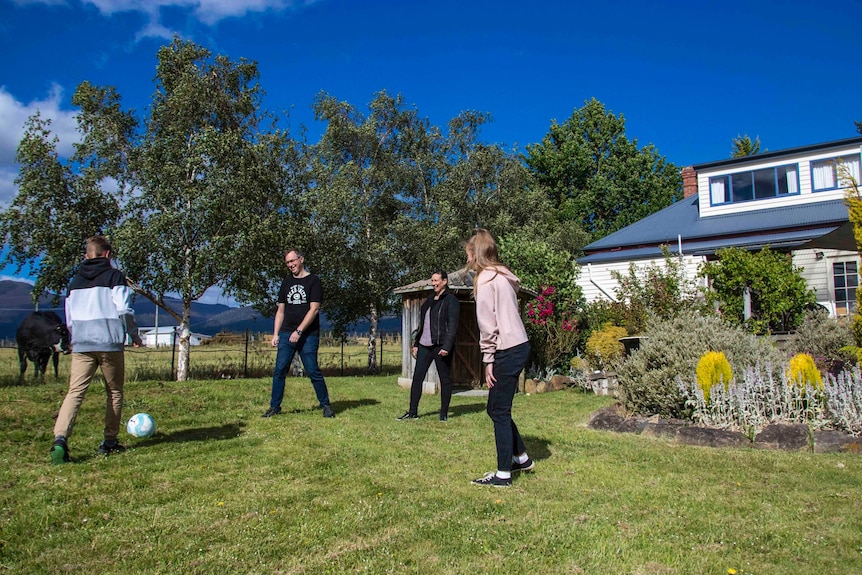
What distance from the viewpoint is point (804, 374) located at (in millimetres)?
6863

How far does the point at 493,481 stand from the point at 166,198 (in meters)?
13.6

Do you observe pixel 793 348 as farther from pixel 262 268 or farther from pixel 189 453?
pixel 262 268

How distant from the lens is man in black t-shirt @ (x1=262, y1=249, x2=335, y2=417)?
8.04m

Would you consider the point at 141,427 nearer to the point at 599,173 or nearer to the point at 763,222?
the point at 763,222

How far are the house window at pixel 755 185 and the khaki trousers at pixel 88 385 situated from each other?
2138 cm

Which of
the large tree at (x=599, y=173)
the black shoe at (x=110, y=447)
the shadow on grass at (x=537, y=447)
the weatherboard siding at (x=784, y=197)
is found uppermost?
the large tree at (x=599, y=173)

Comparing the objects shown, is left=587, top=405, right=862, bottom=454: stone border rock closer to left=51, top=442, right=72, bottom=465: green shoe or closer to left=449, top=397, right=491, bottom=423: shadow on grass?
left=449, top=397, right=491, bottom=423: shadow on grass

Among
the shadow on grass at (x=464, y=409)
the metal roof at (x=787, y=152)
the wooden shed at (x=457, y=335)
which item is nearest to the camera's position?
the shadow on grass at (x=464, y=409)

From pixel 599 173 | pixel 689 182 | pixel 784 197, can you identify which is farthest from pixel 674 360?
pixel 599 173

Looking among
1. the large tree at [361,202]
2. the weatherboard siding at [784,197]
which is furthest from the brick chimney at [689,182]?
the large tree at [361,202]

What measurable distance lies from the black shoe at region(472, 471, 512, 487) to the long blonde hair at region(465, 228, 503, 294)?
1.46 m

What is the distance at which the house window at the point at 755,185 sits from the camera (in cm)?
2105

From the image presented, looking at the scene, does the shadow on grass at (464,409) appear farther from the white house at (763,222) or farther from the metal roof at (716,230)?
the metal roof at (716,230)

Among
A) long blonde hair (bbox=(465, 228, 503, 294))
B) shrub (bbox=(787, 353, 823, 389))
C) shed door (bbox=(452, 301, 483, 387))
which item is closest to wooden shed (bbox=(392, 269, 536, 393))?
shed door (bbox=(452, 301, 483, 387))
